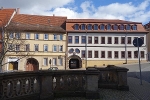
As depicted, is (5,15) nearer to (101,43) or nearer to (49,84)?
(101,43)

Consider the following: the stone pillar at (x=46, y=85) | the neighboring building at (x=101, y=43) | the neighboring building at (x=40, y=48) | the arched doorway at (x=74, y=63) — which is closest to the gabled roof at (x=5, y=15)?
the neighboring building at (x=40, y=48)

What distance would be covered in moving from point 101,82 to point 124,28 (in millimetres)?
32516

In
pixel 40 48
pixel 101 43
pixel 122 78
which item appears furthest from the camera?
pixel 101 43

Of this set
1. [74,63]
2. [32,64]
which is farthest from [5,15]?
[74,63]

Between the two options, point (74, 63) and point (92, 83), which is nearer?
point (92, 83)

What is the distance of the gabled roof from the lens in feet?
121

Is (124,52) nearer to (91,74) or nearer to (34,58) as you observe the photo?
(34,58)

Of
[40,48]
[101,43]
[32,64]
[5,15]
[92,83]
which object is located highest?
[5,15]

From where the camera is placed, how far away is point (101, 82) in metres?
8.36

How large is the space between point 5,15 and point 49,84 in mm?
38085

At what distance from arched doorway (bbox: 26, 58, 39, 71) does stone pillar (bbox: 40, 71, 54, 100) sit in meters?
31.5

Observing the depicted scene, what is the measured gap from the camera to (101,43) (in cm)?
3794

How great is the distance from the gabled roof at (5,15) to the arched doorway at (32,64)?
32.8ft

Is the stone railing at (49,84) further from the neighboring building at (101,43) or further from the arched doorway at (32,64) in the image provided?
the arched doorway at (32,64)
